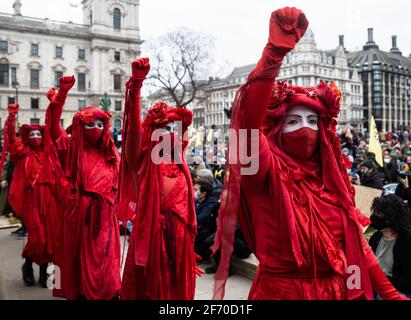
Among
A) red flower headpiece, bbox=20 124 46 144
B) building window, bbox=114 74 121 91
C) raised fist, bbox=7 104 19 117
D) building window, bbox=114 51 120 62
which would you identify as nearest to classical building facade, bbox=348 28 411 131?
building window, bbox=114 51 120 62

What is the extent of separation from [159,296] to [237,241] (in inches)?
108

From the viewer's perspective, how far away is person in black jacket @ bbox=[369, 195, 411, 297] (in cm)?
350

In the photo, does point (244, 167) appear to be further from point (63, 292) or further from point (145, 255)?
point (63, 292)

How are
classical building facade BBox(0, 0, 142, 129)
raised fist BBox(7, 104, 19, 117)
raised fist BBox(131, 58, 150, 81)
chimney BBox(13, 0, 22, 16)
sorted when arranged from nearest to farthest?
raised fist BBox(131, 58, 150, 81), raised fist BBox(7, 104, 19, 117), classical building facade BBox(0, 0, 142, 129), chimney BBox(13, 0, 22, 16)

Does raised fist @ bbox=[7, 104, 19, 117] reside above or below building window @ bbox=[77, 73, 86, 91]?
below

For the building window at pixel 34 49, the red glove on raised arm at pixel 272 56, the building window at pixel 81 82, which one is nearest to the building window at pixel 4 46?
the building window at pixel 34 49

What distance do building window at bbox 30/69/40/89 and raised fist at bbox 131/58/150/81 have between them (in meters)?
57.0

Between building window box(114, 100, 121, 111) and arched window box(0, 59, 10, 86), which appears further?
building window box(114, 100, 121, 111)

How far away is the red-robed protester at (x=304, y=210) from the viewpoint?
1.90m

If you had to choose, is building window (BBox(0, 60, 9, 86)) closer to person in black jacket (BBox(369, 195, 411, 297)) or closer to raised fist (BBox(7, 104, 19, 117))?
raised fist (BBox(7, 104, 19, 117))

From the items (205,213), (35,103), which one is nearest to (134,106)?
(205,213)

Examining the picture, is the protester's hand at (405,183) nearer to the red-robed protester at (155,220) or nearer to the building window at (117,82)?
the red-robed protester at (155,220)

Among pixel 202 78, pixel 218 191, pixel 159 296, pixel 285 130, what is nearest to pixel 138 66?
pixel 285 130
